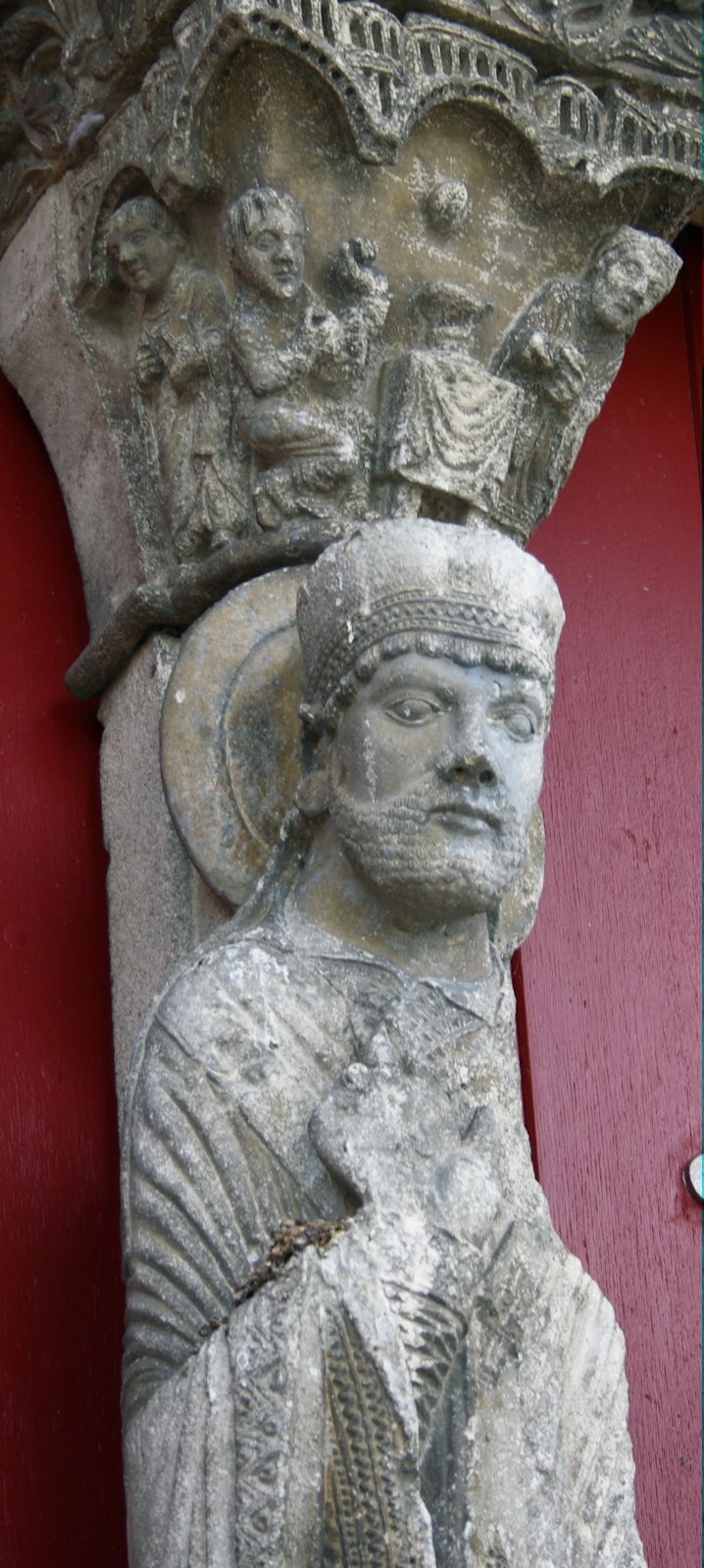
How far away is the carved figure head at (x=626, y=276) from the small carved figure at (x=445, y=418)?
20 cm

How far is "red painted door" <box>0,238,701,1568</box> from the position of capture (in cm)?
→ 319

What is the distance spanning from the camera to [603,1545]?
8.57ft

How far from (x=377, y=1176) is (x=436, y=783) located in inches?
18.6

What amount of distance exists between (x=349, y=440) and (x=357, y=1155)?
1.06m

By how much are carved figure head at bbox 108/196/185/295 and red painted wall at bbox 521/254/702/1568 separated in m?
0.89

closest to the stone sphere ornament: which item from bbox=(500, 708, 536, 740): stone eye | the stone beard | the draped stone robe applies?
bbox=(500, 708, 536, 740): stone eye

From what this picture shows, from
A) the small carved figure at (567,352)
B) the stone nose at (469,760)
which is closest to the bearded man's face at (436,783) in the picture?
the stone nose at (469,760)

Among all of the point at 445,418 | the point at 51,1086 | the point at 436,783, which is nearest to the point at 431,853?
the point at 436,783

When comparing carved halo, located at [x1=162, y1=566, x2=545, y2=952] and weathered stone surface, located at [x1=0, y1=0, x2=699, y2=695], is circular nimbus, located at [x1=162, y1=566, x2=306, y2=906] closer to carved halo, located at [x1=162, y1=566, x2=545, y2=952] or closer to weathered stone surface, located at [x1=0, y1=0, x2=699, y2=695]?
carved halo, located at [x1=162, y1=566, x2=545, y2=952]

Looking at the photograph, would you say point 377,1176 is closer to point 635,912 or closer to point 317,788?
point 317,788

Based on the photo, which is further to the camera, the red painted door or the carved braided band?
the red painted door

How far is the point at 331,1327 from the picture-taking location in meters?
2.42

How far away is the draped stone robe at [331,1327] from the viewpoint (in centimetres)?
239

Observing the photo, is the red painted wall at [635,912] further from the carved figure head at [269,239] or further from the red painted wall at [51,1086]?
the carved figure head at [269,239]
